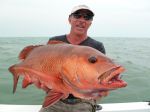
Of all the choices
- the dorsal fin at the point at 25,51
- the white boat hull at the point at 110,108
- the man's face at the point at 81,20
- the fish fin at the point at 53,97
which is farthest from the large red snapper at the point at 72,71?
the white boat hull at the point at 110,108

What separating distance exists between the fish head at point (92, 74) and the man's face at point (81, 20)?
1.18m

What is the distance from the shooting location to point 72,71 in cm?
227

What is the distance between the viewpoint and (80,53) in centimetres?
237

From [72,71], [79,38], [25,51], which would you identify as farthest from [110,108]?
[72,71]

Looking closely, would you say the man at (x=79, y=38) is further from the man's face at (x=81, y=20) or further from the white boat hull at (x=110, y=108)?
the white boat hull at (x=110, y=108)

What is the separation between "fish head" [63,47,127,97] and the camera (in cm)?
217

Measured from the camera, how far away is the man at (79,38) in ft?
11.4

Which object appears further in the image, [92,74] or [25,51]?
[25,51]

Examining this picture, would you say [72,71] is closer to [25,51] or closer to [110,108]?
[25,51]

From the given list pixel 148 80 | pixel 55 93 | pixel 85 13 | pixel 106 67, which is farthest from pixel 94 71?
pixel 148 80

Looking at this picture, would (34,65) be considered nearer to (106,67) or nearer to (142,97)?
(106,67)

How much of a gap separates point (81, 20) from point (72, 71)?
1.32m

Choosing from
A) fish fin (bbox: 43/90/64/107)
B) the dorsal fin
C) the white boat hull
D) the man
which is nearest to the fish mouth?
fish fin (bbox: 43/90/64/107)

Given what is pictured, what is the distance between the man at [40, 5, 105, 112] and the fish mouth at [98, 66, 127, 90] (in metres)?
1.31
